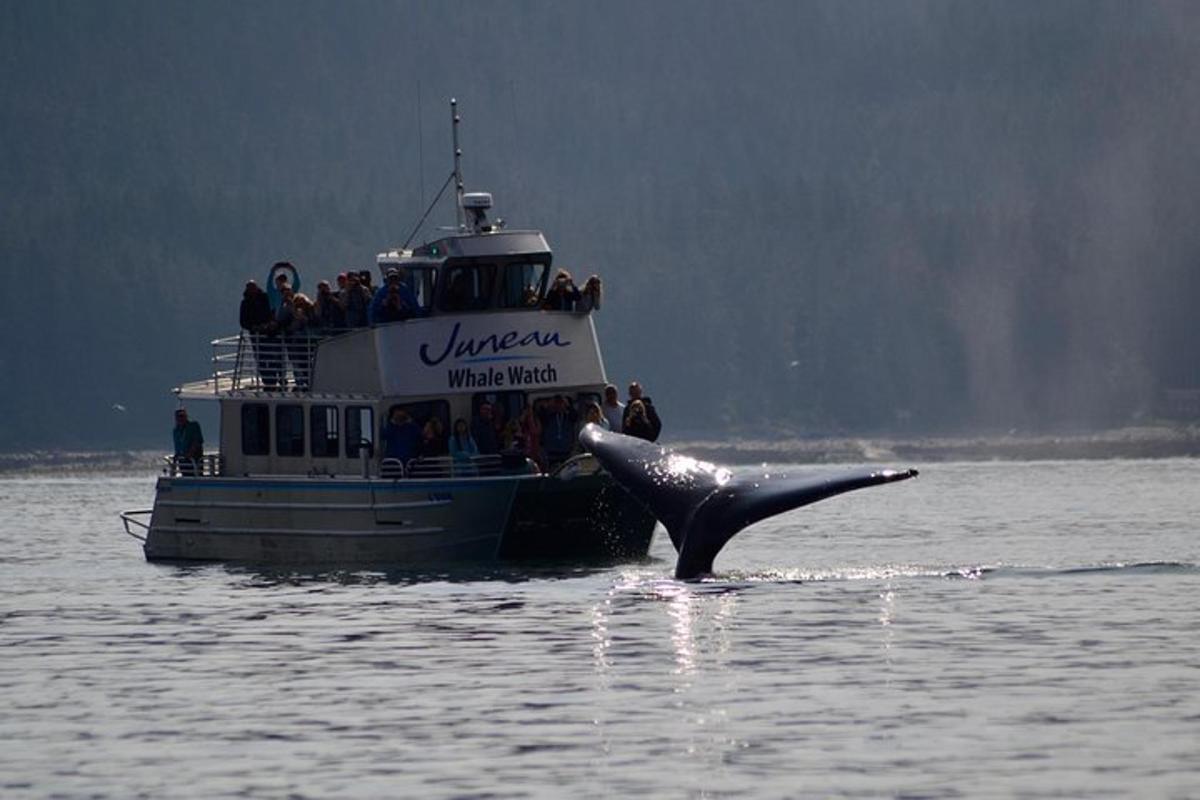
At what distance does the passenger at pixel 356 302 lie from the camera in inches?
2090

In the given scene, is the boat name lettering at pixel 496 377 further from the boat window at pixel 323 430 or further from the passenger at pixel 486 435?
the boat window at pixel 323 430

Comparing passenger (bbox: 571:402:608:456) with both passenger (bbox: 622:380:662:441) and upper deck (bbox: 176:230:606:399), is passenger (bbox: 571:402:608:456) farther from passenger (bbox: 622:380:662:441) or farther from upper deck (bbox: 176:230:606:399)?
upper deck (bbox: 176:230:606:399)

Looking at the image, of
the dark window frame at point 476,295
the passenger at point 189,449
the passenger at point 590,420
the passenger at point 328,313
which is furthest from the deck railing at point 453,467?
the passenger at point 189,449

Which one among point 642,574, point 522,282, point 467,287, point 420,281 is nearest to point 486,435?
point 467,287

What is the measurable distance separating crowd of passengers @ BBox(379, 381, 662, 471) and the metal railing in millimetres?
5567

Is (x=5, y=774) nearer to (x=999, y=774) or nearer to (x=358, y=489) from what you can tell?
A: (x=999, y=774)

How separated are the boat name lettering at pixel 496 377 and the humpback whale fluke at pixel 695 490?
24.0ft

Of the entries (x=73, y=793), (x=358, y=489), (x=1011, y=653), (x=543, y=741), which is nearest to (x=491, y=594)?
(x=358, y=489)

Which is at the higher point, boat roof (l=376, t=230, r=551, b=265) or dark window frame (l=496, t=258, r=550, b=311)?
boat roof (l=376, t=230, r=551, b=265)

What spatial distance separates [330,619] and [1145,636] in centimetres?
1293

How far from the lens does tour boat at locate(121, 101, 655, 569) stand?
50375mm

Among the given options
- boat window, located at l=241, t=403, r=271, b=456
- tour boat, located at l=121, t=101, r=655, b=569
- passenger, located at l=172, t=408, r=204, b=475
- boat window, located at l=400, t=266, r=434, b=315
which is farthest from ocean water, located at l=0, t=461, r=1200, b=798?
boat window, located at l=400, t=266, r=434, b=315

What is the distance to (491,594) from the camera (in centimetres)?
4544

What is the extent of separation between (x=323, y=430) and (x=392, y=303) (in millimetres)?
3297
